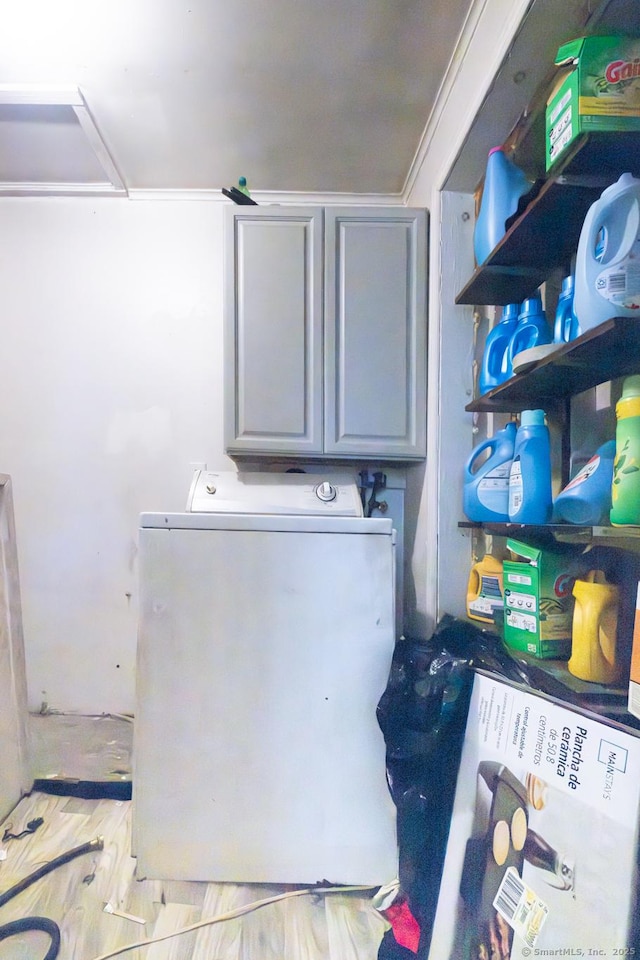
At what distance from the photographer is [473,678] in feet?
3.94

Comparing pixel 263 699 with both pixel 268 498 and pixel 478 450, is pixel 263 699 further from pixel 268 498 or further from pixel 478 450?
pixel 478 450

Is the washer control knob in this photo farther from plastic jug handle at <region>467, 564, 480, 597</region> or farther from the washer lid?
plastic jug handle at <region>467, 564, 480, 597</region>

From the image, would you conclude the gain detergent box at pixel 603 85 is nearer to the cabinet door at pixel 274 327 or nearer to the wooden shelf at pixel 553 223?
the wooden shelf at pixel 553 223

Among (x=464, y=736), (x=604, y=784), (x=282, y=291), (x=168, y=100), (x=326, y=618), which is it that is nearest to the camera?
(x=604, y=784)

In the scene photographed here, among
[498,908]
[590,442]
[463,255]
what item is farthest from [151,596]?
[463,255]

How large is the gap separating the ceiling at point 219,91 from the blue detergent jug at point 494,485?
3.62 ft

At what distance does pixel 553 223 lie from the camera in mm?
1094

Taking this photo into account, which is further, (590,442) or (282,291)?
(282,291)

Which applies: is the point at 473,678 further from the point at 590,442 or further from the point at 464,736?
the point at 590,442

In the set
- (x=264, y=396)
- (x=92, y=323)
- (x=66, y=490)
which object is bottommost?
(x=66, y=490)

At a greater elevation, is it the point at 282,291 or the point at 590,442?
the point at 282,291

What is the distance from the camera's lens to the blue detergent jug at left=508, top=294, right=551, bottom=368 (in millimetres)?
1218

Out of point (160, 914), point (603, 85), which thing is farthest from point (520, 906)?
point (603, 85)

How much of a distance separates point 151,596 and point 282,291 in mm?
1103
